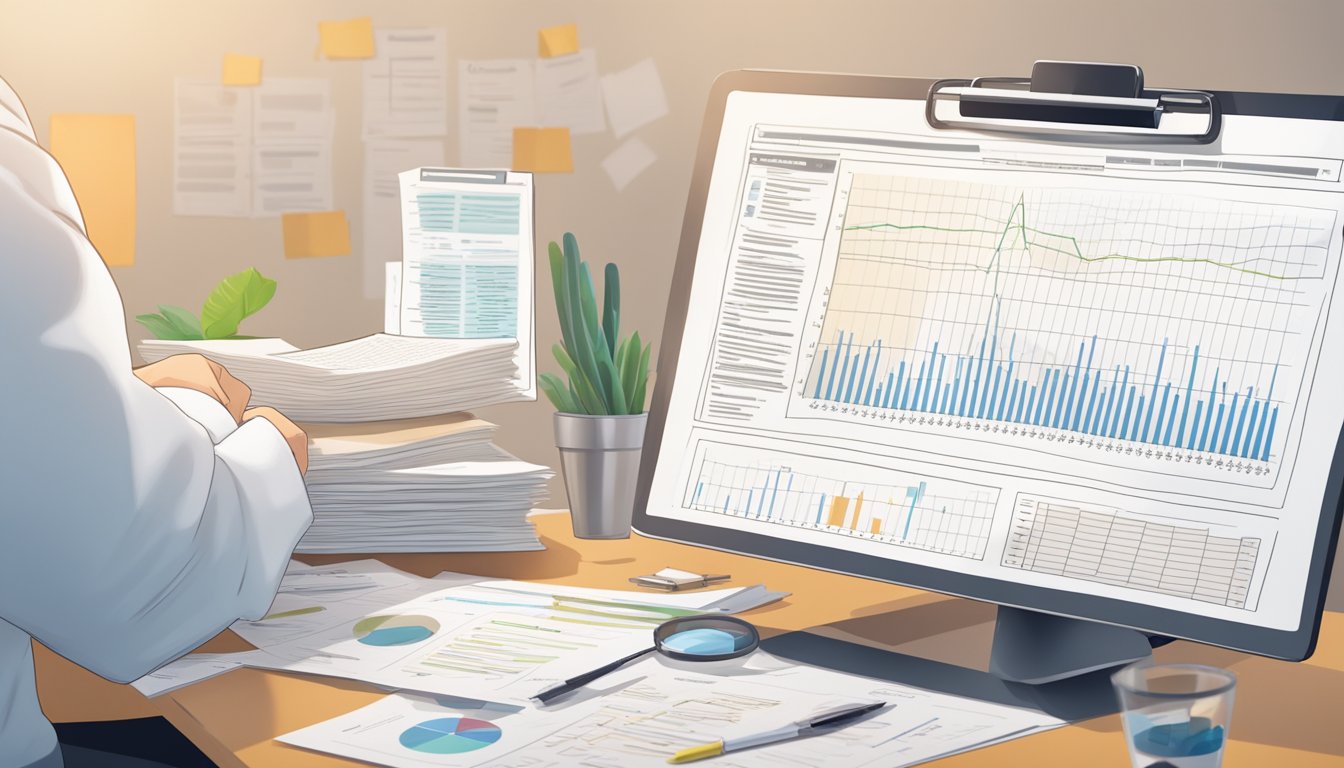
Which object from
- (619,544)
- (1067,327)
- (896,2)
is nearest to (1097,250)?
(1067,327)

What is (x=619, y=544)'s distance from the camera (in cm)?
119

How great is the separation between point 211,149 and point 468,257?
107 centimetres

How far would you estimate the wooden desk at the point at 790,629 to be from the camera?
0.68 m

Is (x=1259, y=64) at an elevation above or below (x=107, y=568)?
above

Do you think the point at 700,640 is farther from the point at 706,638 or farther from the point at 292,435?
the point at 292,435

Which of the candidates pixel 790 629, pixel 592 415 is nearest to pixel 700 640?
pixel 790 629

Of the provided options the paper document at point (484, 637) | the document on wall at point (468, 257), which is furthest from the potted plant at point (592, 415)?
the paper document at point (484, 637)

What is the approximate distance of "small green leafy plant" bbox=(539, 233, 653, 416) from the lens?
1.21 meters

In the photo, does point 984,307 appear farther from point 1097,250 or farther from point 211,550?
point 211,550

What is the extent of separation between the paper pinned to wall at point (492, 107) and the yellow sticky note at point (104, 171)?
60 cm

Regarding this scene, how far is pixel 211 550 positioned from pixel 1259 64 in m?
2.25

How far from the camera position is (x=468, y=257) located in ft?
4.40

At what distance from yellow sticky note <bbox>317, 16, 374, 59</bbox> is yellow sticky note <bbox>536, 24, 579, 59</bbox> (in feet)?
1.06

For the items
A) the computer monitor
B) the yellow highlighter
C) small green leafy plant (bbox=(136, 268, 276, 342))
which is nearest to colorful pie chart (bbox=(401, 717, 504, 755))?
the yellow highlighter
